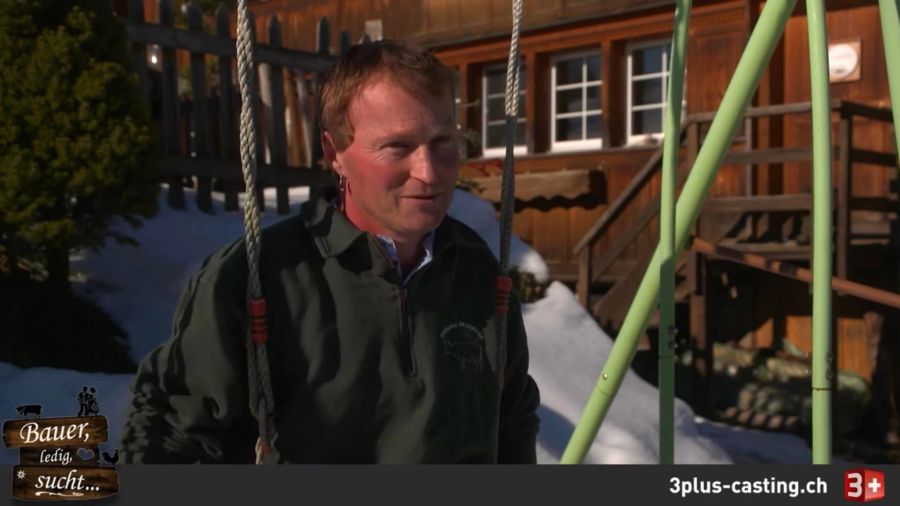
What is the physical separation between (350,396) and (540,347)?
494 centimetres

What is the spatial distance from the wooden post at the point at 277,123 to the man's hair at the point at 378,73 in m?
5.85

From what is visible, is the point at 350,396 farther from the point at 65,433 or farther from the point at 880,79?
the point at 880,79

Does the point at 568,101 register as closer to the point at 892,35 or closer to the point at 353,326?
the point at 892,35

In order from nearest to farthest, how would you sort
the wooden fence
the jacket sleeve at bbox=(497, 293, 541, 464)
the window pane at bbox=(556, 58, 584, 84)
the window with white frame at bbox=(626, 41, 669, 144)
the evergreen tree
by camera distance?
the jacket sleeve at bbox=(497, 293, 541, 464) → the evergreen tree → the wooden fence → the window with white frame at bbox=(626, 41, 669, 144) → the window pane at bbox=(556, 58, 584, 84)

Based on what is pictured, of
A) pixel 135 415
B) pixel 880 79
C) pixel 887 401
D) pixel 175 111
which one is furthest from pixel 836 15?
pixel 135 415

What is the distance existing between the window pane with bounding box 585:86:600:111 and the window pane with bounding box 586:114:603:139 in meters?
0.08

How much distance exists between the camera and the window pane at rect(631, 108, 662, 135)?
1038 cm

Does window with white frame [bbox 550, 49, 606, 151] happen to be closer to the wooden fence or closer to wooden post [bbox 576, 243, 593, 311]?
wooden post [bbox 576, 243, 593, 311]

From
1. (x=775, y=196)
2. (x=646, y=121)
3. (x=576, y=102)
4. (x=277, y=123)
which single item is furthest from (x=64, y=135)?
(x=576, y=102)

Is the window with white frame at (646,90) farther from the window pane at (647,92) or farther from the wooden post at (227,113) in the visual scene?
the wooden post at (227,113)

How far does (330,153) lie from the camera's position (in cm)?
208

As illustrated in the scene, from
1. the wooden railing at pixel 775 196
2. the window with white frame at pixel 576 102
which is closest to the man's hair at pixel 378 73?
the wooden railing at pixel 775 196

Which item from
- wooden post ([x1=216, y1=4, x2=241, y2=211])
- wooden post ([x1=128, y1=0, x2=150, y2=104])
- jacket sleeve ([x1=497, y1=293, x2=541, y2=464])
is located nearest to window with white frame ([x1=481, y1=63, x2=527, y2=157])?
wooden post ([x1=216, y1=4, x2=241, y2=211])

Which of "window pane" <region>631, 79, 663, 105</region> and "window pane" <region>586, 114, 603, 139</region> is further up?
"window pane" <region>631, 79, 663, 105</region>
